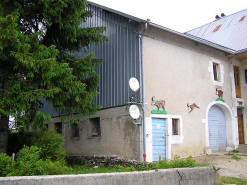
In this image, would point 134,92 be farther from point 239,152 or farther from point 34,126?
point 239,152

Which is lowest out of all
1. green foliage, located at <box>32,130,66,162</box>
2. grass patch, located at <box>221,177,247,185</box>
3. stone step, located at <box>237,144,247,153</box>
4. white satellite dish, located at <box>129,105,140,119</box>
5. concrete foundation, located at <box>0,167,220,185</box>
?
grass patch, located at <box>221,177,247,185</box>

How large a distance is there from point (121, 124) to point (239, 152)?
7435 mm

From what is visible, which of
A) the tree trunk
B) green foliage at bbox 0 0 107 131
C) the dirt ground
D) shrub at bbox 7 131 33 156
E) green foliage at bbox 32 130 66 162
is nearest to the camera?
green foliage at bbox 0 0 107 131

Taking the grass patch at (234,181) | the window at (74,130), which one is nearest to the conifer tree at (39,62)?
the window at (74,130)

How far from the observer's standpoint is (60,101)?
9.17 metres

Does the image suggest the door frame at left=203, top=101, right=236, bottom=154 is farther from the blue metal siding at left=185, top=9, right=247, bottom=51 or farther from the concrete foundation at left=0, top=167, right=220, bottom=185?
the concrete foundation at left=0, top=167, right=220, bottom=185

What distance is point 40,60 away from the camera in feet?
26.1

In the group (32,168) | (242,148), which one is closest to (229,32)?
(242,148)

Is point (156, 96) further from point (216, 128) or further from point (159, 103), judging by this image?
point (216, 128)

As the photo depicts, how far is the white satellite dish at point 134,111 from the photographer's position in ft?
35.1

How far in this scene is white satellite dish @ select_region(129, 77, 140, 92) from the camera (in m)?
10.8

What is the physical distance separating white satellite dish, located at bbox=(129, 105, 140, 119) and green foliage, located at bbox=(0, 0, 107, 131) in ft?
5.09

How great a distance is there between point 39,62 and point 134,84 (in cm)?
428

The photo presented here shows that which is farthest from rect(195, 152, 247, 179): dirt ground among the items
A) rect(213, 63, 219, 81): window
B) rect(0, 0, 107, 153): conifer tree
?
rect(0, 0, 107, 153): conifer tree
